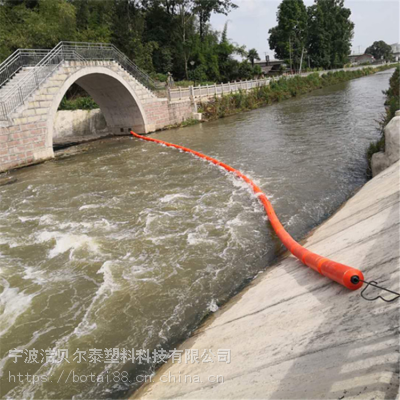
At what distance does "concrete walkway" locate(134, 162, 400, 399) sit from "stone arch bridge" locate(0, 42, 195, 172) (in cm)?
1467

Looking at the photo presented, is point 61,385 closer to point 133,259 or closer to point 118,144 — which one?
point 133,259

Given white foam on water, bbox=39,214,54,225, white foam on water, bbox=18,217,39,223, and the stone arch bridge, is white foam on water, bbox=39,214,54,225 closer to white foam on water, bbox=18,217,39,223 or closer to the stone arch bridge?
white foam on water, bbox=18,217,39,223

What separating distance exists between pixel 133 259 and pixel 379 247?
4208 millimetres

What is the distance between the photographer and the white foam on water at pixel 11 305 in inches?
201

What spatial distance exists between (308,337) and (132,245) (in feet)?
15.4

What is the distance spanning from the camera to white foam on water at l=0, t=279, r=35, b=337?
16.8 ft

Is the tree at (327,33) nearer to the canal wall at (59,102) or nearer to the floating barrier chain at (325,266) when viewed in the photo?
the canal wall at (59,102)

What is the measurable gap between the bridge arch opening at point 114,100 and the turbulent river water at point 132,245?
29.9 feet

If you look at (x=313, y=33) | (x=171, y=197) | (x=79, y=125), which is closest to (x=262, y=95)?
(x=79, y=125)

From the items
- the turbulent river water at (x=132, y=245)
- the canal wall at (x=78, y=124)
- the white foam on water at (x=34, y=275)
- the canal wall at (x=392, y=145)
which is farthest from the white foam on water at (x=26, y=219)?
the canal wall at (x=78, y=124)

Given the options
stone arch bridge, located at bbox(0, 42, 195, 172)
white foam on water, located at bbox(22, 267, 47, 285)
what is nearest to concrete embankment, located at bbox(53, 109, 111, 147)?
stone arch bridge, located at bbox(0, 42, 195, 172)

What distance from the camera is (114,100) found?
25172 millimetres

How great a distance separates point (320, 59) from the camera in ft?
233

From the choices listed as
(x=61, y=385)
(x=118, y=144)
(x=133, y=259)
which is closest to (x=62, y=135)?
(x=118, y=144)
